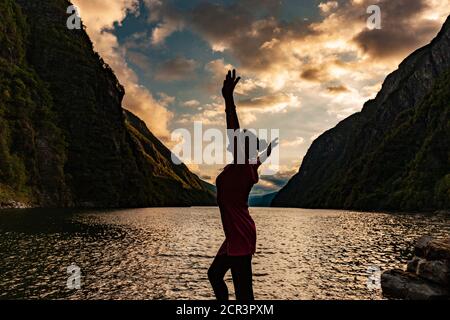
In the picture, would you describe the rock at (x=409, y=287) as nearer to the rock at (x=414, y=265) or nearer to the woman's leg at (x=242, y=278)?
Answer: the rock at (x=414, y=265)

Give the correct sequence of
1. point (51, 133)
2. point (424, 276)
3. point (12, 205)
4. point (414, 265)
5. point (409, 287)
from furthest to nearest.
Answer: point (51, 133) < point (12, 205) < point (414, 265) < point (424, 276) < point (409, 287)

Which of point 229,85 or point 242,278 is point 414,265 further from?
point 229,85

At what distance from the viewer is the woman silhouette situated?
757cm

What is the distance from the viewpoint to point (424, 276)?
2380cm

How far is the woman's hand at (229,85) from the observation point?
7559mm

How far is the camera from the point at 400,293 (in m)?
23.9

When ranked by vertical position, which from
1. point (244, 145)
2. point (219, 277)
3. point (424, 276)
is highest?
point (244, 145)

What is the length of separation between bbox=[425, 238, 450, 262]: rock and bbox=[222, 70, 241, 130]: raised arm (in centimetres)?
2137

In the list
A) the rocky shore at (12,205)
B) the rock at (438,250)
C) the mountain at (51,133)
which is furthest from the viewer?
the mountain at (51,133)

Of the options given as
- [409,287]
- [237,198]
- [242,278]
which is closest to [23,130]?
[409,287]

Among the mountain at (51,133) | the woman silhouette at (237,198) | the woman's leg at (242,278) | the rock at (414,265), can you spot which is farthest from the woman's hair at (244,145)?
the mountain at (51,133)

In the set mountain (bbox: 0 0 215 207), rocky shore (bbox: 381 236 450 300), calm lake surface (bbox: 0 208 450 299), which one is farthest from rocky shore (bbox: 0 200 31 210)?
rocky shore (bbox: 381 236 450 300)

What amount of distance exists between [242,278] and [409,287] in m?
20.3
